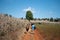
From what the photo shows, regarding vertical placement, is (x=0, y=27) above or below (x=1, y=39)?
above

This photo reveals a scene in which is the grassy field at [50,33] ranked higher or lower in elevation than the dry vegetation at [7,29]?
lower

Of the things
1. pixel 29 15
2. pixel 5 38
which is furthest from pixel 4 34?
pixel 29 15

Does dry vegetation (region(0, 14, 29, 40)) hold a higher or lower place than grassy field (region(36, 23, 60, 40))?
higher

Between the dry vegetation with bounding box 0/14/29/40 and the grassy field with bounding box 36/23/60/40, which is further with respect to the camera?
the grassy field with bounding box 36/23/60/40

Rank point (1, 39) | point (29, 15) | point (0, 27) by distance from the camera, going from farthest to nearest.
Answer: point (29, 15) → point (0, 27) → point (1, 39)

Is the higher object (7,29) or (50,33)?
(7,29)

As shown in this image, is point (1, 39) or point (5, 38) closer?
point (1, 39)

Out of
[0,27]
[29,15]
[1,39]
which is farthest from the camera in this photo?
[29,15]

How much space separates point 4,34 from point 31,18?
67.4 metres

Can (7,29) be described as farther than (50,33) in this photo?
No

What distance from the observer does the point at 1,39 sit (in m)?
6.18

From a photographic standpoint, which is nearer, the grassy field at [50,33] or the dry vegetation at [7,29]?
the dry vegetation at [7,29]

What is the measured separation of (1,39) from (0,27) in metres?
0.69

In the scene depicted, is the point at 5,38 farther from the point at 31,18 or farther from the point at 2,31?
the point at 31,18
